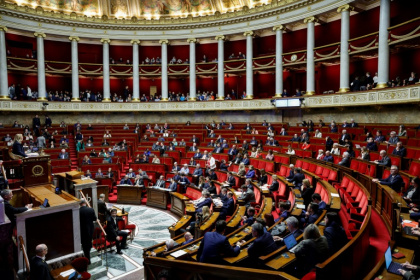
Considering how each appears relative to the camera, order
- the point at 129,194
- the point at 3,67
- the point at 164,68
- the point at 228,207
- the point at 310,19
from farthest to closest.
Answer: the point at 164,68
the point at 3,67
the point at 310,19
the point at 129,194
the point at 228,207

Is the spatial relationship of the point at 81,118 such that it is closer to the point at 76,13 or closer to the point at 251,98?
the point at 76,13

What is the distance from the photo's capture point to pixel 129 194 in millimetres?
11844

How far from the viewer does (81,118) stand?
21719 mm

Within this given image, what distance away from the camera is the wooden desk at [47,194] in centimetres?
562

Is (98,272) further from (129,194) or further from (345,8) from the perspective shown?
(345,8)

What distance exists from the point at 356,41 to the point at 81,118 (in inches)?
720

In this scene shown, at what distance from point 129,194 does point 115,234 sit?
471 centimetres

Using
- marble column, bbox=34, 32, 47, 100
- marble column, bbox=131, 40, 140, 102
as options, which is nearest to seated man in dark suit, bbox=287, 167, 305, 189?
marble column, bbox=131, 40, 140, 102

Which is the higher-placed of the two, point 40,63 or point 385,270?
point 40,63

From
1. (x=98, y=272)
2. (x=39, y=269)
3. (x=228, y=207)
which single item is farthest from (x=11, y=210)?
(x=228, y=207)

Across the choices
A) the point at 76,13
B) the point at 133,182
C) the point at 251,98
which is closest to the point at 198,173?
the point at 133,182

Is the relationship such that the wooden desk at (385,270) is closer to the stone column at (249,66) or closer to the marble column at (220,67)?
the stone column at (249,66)

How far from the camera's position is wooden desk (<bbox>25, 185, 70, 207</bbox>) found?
5.62 meters

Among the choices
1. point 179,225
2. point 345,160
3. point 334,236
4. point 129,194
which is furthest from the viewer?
point 129,194
